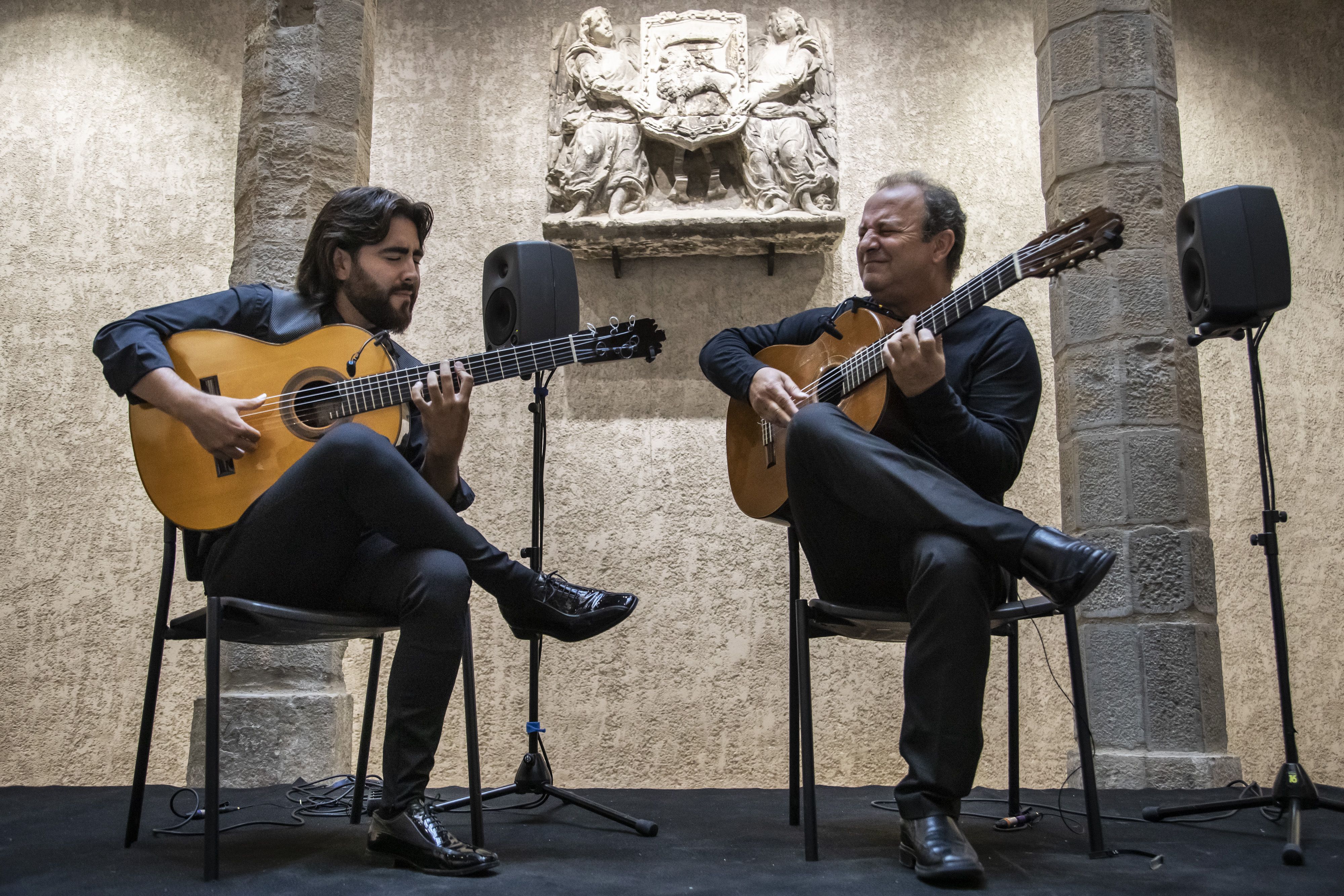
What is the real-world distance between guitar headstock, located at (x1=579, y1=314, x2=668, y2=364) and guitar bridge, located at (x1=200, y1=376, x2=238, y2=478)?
694 mm

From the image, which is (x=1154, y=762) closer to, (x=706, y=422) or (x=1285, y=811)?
(x=1285, y=811)

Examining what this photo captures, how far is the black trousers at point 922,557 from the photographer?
168cm

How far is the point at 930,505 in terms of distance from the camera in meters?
1.75

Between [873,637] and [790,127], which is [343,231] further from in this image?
[790,127]

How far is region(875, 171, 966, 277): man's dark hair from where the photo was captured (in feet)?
7.73

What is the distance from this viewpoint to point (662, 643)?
13.7 feet

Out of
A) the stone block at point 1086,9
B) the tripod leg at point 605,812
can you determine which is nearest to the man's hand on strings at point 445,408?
the tripod leg at point 605,812

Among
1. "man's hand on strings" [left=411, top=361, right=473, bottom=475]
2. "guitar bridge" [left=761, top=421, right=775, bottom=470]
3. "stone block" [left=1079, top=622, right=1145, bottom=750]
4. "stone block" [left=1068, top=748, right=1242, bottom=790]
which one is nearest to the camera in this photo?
"man's hand on strings" [left=411, top=361, right=473, bottom=475]

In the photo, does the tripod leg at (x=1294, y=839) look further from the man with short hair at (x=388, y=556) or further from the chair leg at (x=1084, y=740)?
the man with short hair at (x=388, y=556)

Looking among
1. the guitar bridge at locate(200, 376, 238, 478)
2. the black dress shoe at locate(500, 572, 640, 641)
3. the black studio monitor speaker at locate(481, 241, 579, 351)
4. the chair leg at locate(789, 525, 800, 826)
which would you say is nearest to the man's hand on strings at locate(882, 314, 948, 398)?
the chair leg at locate(789, 525, 800, 826)

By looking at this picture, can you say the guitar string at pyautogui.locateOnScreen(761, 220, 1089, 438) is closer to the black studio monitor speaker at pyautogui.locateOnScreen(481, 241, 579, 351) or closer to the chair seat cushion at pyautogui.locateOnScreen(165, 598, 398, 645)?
the black studio monitor speaker at pyautogui.locateOnScreen(481, 241, 579, 351)

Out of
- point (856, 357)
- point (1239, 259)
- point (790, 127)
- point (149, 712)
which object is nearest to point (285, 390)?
point (149, 712)

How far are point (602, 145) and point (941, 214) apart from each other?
2.15m

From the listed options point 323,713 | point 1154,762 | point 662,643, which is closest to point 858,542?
point 1154,762
